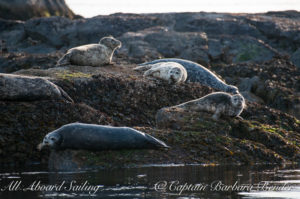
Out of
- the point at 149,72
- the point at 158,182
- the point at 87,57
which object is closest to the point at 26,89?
the point at 87,57

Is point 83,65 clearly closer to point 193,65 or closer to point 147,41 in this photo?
point 193,65

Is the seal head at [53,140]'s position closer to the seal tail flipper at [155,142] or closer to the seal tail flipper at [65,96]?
the seal tail flipper at [155,142]

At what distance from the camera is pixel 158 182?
21.0 ft

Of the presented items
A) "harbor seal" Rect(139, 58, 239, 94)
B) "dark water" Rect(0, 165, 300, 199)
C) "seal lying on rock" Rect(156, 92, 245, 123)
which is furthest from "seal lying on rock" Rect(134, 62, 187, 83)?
"dark water" Rect(0, 165, 300, 199)

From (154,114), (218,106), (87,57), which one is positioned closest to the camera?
(218,106)

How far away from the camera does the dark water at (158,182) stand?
5758mm

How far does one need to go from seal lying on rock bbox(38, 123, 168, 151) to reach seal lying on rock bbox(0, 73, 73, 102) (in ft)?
6.86

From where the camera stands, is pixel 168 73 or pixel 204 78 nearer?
pixel 168 73

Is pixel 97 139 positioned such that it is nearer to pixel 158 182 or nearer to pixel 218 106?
pixel 158 182

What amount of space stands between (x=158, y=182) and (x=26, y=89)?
4.46 m

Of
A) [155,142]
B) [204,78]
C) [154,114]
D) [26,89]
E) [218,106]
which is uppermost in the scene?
[26,89]

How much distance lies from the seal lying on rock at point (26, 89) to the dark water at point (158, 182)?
2.37m

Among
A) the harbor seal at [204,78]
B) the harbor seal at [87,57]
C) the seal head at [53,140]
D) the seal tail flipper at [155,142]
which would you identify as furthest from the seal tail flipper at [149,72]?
the seal head at [53,140]

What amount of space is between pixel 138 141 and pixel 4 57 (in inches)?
579
